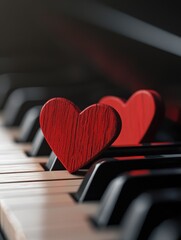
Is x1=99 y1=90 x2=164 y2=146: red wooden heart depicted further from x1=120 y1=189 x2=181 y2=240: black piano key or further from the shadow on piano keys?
x1=120 y1=189 x2=181 y2=240: black piano key

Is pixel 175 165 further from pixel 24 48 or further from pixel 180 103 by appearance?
pixel 24 48

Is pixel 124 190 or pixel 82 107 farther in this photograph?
pixel 82 107

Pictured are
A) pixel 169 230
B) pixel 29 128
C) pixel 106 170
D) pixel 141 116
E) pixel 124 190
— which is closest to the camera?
pixel 169 230

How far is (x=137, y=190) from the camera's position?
3.01 ft

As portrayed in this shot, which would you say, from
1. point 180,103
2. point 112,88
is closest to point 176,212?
point 180,103

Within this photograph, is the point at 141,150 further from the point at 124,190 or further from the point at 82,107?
the point at 82,107

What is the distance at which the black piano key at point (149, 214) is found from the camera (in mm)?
806

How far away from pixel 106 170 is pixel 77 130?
14cm

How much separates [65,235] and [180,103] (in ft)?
1.85

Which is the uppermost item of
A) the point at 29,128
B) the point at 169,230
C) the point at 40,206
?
the point at 169,230

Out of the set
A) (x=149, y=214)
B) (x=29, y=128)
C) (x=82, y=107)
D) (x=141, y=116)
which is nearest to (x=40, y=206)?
(x=149, y=214)

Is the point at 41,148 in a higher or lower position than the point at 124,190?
lower

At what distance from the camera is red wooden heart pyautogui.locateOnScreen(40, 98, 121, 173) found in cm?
110

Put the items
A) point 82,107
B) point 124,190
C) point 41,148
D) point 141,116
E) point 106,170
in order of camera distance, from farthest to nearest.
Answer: point 82,107
point 41,148
point 141,116
point 106,170
point 124,190
